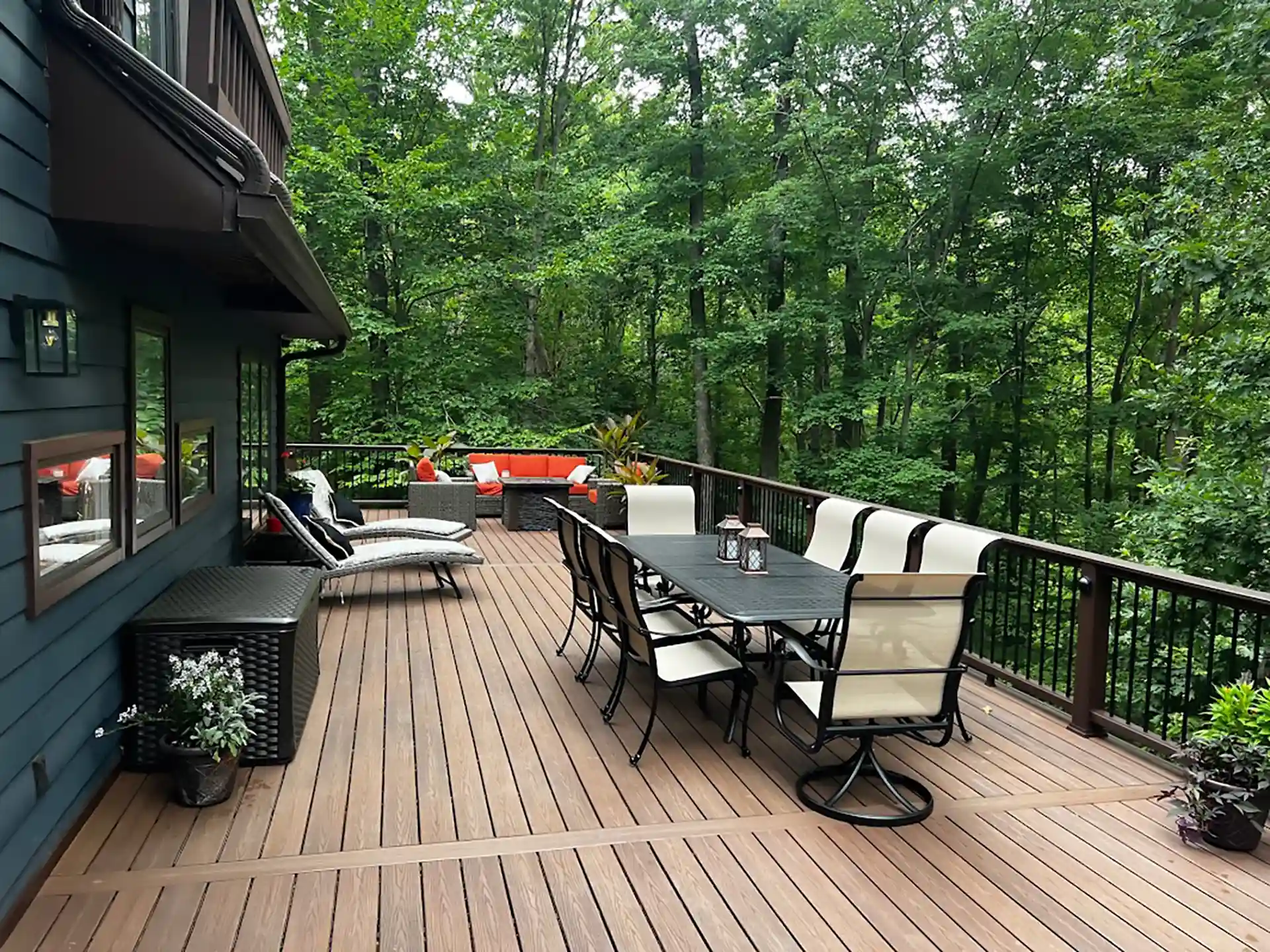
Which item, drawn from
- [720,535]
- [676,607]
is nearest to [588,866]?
[676,607]

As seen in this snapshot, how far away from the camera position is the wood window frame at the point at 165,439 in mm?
3096

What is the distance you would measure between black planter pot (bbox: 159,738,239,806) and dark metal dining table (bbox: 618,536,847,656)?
1.83 metres

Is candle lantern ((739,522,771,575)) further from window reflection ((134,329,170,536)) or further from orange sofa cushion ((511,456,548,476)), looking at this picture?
orange sofa cushion ((511,456,548,476))

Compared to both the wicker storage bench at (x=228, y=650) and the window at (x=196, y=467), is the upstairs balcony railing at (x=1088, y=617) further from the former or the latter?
the window at (x=196, y=467)

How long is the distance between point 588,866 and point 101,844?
58.3 inches

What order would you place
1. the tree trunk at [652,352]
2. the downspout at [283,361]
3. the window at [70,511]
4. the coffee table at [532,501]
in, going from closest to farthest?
1. the window at [70,511]
2. the downspout at [283,361]
3. the coffee table at [532,501]
4. the tree trunk at [652,352]

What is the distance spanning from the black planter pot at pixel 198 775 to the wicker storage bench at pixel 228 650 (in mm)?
298

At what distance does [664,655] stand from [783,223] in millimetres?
10179

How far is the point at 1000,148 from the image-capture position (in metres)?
11.5

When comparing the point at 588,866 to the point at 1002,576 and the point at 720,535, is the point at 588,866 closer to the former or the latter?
the point at 720,535

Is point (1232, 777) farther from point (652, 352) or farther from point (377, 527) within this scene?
point (652, 352)

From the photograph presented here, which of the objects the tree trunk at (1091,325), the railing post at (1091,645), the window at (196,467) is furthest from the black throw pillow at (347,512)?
the tree trunk at (1091,325)

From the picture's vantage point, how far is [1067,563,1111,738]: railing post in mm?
3604

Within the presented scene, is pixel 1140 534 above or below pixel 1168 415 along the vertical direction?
below
